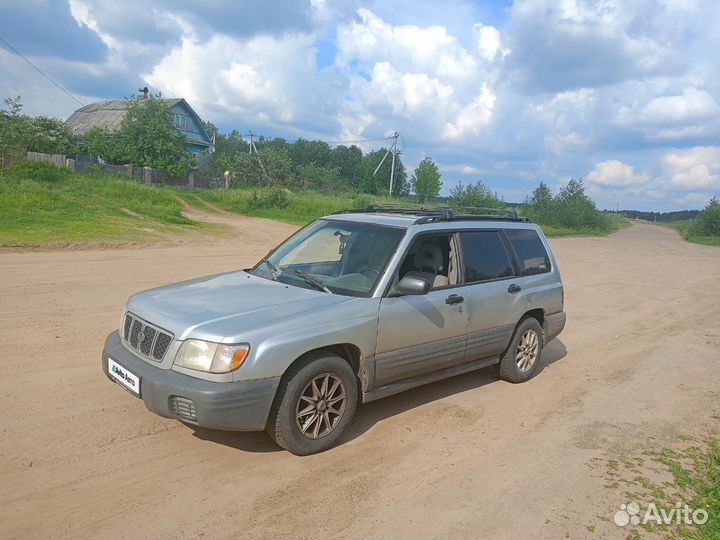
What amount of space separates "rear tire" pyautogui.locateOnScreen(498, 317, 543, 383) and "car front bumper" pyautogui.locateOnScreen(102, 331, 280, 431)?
3.11 m

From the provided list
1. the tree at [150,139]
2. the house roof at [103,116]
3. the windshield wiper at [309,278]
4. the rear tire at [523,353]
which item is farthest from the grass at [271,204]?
the windshield wiper at [309,278]

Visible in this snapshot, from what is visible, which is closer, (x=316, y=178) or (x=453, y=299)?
(x=453, y=299)

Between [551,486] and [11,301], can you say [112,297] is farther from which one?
[551,486]

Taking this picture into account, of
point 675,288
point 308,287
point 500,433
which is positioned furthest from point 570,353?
point 675,288

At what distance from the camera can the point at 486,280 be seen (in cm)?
567

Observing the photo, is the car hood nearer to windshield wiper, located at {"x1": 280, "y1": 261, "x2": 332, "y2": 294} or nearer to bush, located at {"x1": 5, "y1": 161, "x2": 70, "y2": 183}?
windshield wiper, located at {"x1": 280, "y1": 261, "x2": 332, "y2": 294}

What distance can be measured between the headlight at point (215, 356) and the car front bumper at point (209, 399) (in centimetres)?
9

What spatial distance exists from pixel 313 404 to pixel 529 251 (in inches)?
137

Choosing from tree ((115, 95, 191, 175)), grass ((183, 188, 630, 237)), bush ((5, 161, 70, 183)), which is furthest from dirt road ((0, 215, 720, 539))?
tree ((115, 95, 191, 175))

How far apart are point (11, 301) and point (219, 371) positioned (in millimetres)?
5810

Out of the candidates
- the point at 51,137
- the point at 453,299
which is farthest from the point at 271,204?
the point at 453,299

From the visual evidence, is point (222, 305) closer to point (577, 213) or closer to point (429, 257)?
point (429, 257)

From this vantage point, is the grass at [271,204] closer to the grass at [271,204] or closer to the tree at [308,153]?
the grass at [271,204]

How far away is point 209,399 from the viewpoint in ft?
12.0
